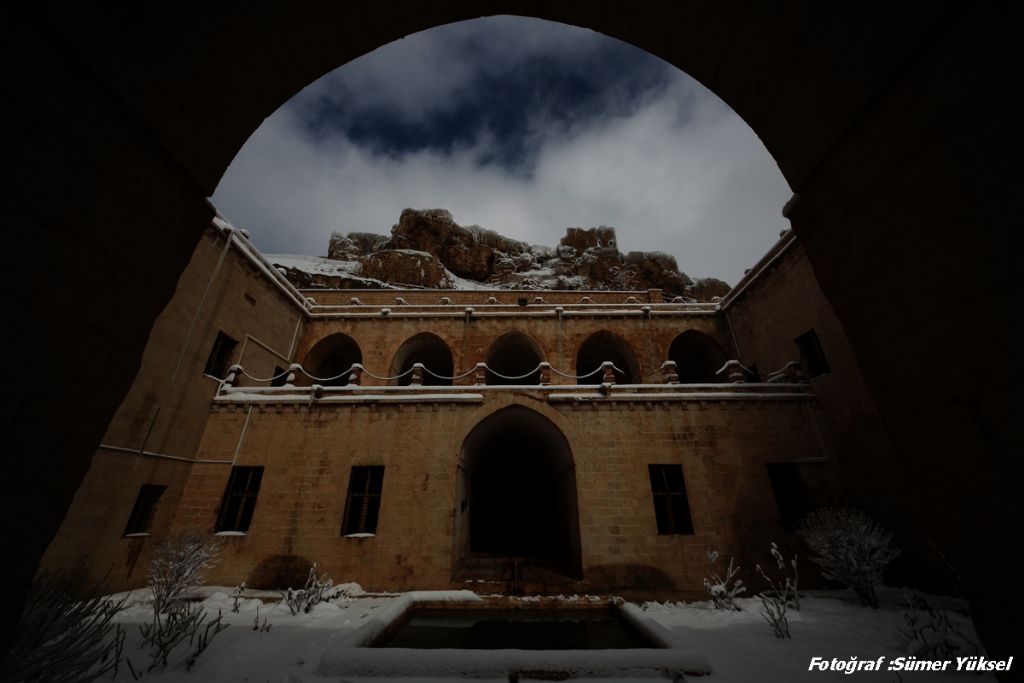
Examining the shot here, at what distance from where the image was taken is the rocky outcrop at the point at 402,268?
35.5 metres

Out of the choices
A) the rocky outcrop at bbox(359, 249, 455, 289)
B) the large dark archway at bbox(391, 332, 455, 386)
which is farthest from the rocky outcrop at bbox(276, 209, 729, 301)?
the large dark archway at bbox(391, 332, 455, 386)

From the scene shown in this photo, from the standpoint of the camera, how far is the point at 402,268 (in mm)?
35875

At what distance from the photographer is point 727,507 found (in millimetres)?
9500

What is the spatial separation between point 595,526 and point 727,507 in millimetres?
3374

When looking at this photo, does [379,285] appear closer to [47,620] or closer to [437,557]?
[437,557]

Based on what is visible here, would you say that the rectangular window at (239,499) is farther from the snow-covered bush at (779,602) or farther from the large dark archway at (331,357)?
the snow-covered bush at (779,602)

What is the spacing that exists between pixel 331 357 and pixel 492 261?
105 feet

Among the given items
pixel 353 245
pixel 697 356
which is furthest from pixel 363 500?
pixel 353 245

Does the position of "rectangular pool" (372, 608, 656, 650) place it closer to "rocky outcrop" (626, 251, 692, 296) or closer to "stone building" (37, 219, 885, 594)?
"stone building" (37, 219, 885, 594)

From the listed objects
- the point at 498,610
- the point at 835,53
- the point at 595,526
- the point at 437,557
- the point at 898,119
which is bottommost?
the point at 498,610

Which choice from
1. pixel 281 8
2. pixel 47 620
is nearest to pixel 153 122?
pixel 281 8

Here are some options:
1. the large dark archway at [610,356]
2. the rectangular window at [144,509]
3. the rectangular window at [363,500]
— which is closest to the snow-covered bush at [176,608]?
the rectangular window at [144,509]

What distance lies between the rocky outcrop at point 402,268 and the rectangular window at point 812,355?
30.1 meters

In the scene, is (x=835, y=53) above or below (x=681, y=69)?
below
